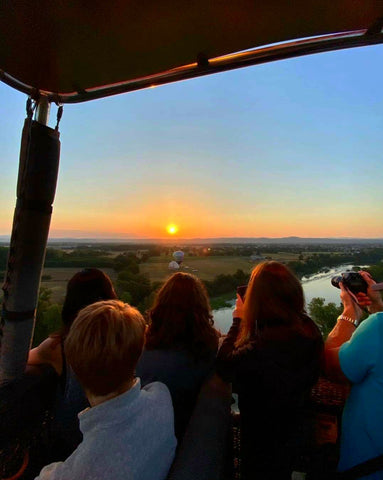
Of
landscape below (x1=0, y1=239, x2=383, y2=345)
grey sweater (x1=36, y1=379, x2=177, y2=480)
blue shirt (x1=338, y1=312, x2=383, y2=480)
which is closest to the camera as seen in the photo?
grey sweater (x1=36, y1=379, x2=177, y2=480)

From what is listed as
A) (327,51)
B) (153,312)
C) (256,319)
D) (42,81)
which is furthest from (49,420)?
(327,51)

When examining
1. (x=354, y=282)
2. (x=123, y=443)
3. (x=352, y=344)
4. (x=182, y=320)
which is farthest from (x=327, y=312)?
(x=123, y=443)

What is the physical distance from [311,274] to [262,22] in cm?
180

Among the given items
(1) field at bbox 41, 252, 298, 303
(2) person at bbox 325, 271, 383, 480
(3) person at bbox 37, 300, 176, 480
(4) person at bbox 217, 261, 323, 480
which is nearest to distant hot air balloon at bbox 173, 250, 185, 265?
→ (1) field at bbox 41, 252, 298, 303

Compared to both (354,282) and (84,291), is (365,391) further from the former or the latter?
(84,291)

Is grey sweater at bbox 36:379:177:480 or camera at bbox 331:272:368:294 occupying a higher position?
camera at bbox 331:272:368:294

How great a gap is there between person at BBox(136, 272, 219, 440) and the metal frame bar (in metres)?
1.06

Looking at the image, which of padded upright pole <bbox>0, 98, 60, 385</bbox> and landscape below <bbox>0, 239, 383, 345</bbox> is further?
landscape below <bbox>0, 239, 383, 345</bbox>

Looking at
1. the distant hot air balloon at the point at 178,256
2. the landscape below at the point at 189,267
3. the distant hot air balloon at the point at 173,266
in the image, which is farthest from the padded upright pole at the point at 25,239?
the distant hot air balloon at the point at 178,256

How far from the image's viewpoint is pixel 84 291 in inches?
61.7

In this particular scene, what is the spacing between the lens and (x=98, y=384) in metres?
0.75

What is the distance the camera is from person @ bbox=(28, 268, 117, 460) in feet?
3.90

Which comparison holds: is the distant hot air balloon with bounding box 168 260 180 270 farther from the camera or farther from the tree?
the camera

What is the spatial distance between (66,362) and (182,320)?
0.59m
